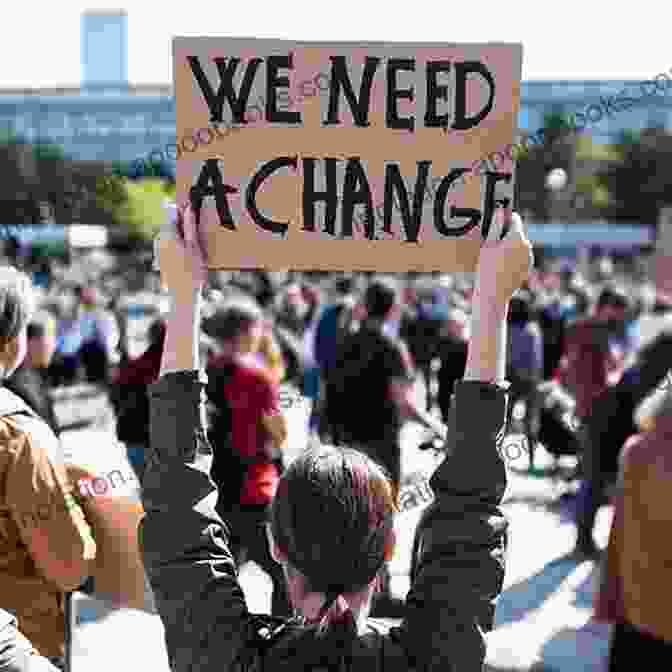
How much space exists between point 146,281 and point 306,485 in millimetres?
53190

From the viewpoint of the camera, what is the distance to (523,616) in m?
5.39

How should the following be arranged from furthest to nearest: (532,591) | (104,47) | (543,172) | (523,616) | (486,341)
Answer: (104,47) < (543,172) < (532,591) < (523,616) < (486,341)

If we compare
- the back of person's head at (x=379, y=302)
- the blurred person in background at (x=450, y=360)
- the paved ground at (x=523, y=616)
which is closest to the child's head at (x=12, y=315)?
the paved ground at (x=523, y=616)

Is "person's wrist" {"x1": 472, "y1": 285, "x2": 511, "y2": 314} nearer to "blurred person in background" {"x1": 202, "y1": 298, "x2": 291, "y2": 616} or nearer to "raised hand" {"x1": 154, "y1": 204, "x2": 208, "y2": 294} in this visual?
"raised hand" {"x1": 154, "y1": 204, "x2": 208, "y2": 294}

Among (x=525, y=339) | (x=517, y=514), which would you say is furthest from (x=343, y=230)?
(x=525, y=339)

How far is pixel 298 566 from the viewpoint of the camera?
140 cm

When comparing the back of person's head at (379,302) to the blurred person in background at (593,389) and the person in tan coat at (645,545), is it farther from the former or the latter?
the person in tan coat at (645,545)

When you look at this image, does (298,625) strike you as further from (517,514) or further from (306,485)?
(517,514)

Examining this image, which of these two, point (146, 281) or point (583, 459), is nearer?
point (583, 459)

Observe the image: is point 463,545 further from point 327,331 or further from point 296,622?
point 327,331

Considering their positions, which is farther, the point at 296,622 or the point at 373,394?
the point at 373,394

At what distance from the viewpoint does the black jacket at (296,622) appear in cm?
138

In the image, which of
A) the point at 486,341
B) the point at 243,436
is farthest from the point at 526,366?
the point at 486,341

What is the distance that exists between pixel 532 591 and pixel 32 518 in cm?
418
